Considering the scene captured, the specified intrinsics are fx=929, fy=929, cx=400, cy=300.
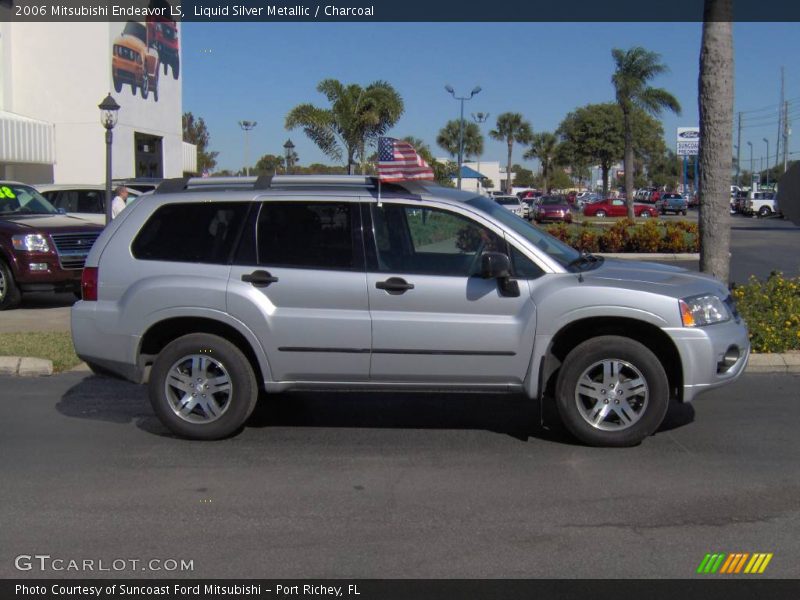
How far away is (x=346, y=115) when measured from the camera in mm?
28391

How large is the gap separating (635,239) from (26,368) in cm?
1623

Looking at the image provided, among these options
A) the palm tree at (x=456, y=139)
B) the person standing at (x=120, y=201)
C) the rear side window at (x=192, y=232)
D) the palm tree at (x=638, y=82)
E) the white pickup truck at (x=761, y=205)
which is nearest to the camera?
the rear side window at (x=192, y=232)

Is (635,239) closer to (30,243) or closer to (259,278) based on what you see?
(30,243)

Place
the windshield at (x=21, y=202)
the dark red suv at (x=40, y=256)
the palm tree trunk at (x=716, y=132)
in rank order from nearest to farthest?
the palm tree trunk at (x=716, y=132), the dark red suv at (x=40, y=256), the windshield at (x=21, y=202)

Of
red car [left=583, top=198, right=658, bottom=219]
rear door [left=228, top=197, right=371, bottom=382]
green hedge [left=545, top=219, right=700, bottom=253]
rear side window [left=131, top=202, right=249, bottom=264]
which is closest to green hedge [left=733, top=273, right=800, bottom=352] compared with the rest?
rear door [left=228, top=197, right=371, bottom=382]

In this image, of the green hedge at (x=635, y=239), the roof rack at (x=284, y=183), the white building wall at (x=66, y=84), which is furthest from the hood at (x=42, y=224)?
the white building wall at (x=66, y=84)

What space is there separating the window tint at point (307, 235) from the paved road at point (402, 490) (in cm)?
139

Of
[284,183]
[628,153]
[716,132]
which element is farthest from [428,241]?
[628,153]

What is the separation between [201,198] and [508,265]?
2.40 metres

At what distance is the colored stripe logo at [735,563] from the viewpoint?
4.61 m

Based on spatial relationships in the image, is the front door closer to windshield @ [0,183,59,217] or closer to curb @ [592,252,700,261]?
windshield @ [0,183,59,217]

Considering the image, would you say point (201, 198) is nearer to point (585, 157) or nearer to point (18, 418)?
point (18, 418)

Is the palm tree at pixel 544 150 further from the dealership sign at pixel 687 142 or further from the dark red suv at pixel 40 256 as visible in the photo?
the dark red suv at pixel 40 256

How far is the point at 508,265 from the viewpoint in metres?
6.53
